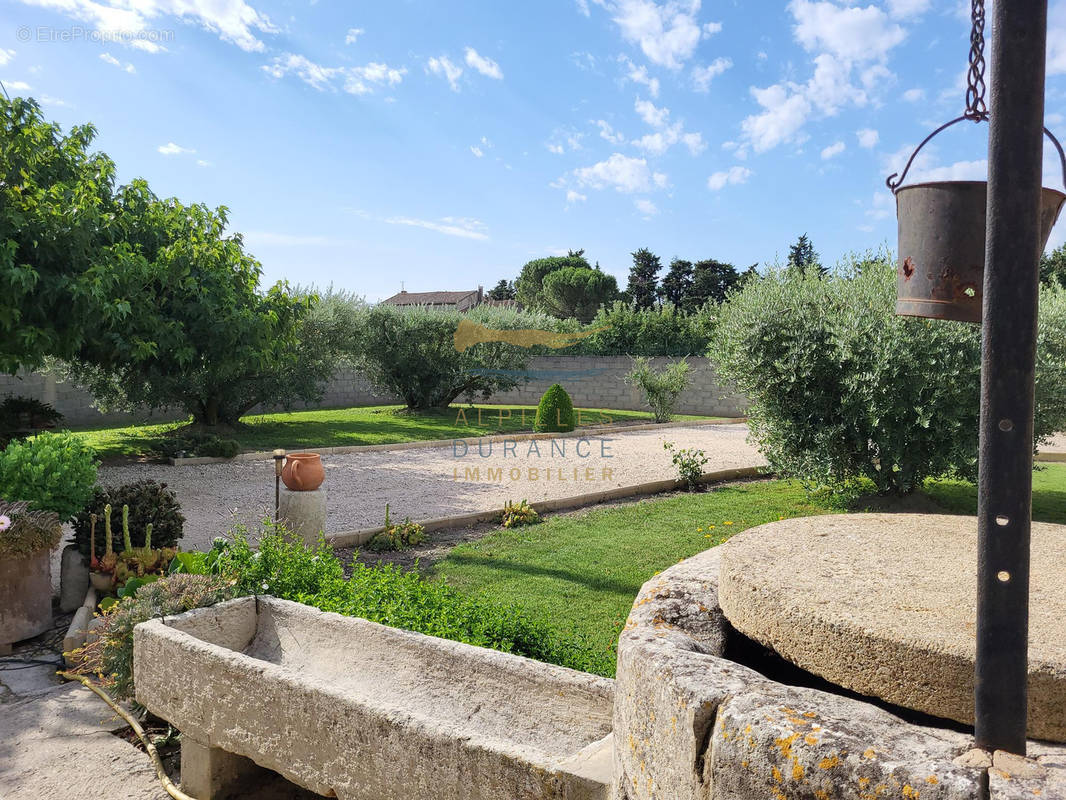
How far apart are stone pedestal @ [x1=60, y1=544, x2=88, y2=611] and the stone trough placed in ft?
7.28

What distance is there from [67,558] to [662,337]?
814 inches

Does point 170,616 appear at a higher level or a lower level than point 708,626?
lower

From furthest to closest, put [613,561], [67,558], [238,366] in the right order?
[238,366], [613,561], [67,558]

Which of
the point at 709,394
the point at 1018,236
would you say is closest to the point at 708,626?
the point at 1018,236

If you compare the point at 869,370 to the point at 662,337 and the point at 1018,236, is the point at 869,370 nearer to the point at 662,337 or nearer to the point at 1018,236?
the point at 1018,236

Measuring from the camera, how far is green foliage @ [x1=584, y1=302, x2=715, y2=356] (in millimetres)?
23625

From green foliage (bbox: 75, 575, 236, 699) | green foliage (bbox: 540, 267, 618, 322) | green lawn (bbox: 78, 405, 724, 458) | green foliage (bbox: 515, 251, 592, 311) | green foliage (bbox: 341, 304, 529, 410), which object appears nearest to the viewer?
green foliage (bbox: 75, 575, 236, 699)

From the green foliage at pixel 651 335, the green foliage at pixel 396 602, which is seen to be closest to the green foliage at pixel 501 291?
the green foliage at pixel 651 335

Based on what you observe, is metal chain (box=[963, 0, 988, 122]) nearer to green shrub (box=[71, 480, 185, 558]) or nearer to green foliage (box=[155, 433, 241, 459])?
green shrub (box=[71, 480, 185, 558])

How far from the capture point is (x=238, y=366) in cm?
1053

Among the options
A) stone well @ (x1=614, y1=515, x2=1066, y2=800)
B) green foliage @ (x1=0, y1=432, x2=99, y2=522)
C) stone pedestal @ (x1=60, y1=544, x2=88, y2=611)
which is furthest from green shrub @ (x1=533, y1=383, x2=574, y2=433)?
stone well @ (x1=614, y1=515, x2=1066, y2=800)

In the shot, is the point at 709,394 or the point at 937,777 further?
the point at 709,394

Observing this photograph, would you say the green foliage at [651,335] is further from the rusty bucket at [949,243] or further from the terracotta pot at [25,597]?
the rusty bucket at [949,243]

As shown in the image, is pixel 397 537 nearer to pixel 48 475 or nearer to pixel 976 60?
pixel 48 475
